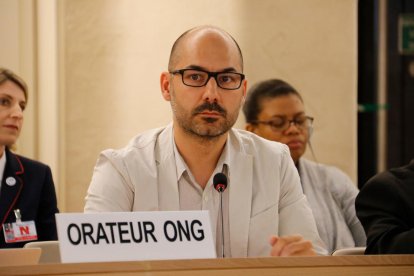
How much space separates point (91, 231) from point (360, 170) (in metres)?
3.38

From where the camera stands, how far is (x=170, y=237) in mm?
1742

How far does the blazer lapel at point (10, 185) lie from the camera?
3.73m

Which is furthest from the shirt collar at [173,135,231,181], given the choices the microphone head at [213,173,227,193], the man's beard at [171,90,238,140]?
the microphone head at [213,173,227,193]

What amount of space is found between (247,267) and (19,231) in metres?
2.25

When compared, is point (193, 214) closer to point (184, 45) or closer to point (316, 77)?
point (184, 45)

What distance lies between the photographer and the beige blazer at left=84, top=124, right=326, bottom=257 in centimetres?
255

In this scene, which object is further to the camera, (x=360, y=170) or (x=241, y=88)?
(x=360, y=170)

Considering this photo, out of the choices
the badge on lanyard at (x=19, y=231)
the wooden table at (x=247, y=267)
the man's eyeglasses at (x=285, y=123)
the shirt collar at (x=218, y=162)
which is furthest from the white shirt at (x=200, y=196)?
the badge on lanyard at (x=19, y=231)

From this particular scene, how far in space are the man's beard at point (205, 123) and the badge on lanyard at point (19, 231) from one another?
1361mm

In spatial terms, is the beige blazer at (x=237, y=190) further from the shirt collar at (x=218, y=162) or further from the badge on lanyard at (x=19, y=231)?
the badge on lanyard at (x=19, y=231)

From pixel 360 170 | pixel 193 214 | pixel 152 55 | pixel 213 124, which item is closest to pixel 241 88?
pixel 213 124

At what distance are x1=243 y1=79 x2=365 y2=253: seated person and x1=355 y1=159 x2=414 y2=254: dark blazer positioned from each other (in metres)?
1.01

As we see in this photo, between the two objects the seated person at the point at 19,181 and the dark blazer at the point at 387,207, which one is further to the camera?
the seated person at the point at 19,181

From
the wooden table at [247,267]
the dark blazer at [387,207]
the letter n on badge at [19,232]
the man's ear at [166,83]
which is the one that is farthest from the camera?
the letter n on badge at [19,232]
